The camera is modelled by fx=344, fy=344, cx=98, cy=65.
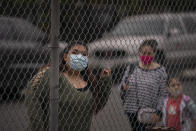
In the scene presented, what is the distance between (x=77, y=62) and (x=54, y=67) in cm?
46

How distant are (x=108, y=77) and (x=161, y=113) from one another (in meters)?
1.25

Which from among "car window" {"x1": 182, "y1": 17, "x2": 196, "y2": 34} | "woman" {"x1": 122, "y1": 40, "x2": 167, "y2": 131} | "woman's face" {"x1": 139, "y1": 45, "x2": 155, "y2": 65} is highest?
"car window" {"x1": 182, "y1": 17, "x2": 196, "y2": 34}

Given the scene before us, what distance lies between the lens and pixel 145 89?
11.9ft

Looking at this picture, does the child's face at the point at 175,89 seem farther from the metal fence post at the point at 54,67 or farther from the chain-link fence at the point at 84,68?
the metal fence post at the point at 54,67

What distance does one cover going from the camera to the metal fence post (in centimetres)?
235

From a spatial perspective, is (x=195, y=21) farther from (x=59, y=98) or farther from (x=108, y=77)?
(x=59, y=98)

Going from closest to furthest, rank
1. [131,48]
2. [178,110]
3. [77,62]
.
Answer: [77,62], [131,48], [178,110]

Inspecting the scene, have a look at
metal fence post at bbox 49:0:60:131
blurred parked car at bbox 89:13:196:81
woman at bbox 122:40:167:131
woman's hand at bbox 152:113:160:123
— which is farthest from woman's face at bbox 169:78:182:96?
metal fence post at bbox 49:0:60:131

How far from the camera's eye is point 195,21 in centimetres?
543

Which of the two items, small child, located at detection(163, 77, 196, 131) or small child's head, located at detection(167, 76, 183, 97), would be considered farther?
small child's head, located at detection(167, 76, 183, 97)

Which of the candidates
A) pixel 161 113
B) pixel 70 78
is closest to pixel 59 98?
pixel 70 78

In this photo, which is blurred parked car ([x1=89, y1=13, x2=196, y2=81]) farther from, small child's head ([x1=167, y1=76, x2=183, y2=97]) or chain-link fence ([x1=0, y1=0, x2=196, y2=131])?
small child's head ([x1=167, y1=76, x2=183, y2=97])

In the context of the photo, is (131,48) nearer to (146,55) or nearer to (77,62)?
(146,55)

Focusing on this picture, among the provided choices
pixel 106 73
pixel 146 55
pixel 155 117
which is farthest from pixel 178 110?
pixel 106 73
